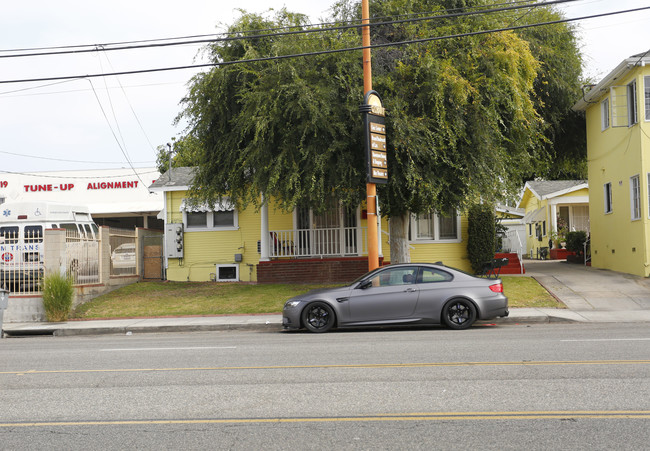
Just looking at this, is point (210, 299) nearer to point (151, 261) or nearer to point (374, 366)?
point (151, 261)

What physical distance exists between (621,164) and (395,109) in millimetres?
10038

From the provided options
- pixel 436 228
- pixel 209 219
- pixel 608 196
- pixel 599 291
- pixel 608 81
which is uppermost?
pixel 608 81

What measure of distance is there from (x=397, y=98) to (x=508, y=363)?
10.5m

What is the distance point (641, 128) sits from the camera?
20703 millimetres

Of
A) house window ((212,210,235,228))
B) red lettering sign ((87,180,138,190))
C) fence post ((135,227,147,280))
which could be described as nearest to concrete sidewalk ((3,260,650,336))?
fence post ((135,227,147,280))

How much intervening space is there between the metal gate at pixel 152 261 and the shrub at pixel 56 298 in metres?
6.90

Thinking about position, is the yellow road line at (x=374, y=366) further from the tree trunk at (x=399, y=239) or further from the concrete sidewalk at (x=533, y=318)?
the tree trunk at (x=399, y=239)

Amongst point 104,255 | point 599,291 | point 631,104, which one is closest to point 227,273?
point 104,255

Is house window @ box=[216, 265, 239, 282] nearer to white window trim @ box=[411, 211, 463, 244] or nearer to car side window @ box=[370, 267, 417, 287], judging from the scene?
white window trim @ box=[411, 211, 463, 244]

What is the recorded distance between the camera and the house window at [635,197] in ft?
70.1

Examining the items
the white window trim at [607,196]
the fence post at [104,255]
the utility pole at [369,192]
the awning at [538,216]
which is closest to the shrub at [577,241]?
the white window trim at [607,196]

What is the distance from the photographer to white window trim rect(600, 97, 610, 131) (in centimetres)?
2352

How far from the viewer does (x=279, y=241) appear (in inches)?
917

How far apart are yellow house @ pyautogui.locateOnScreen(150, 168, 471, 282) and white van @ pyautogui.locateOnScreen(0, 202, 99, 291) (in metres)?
3.51
